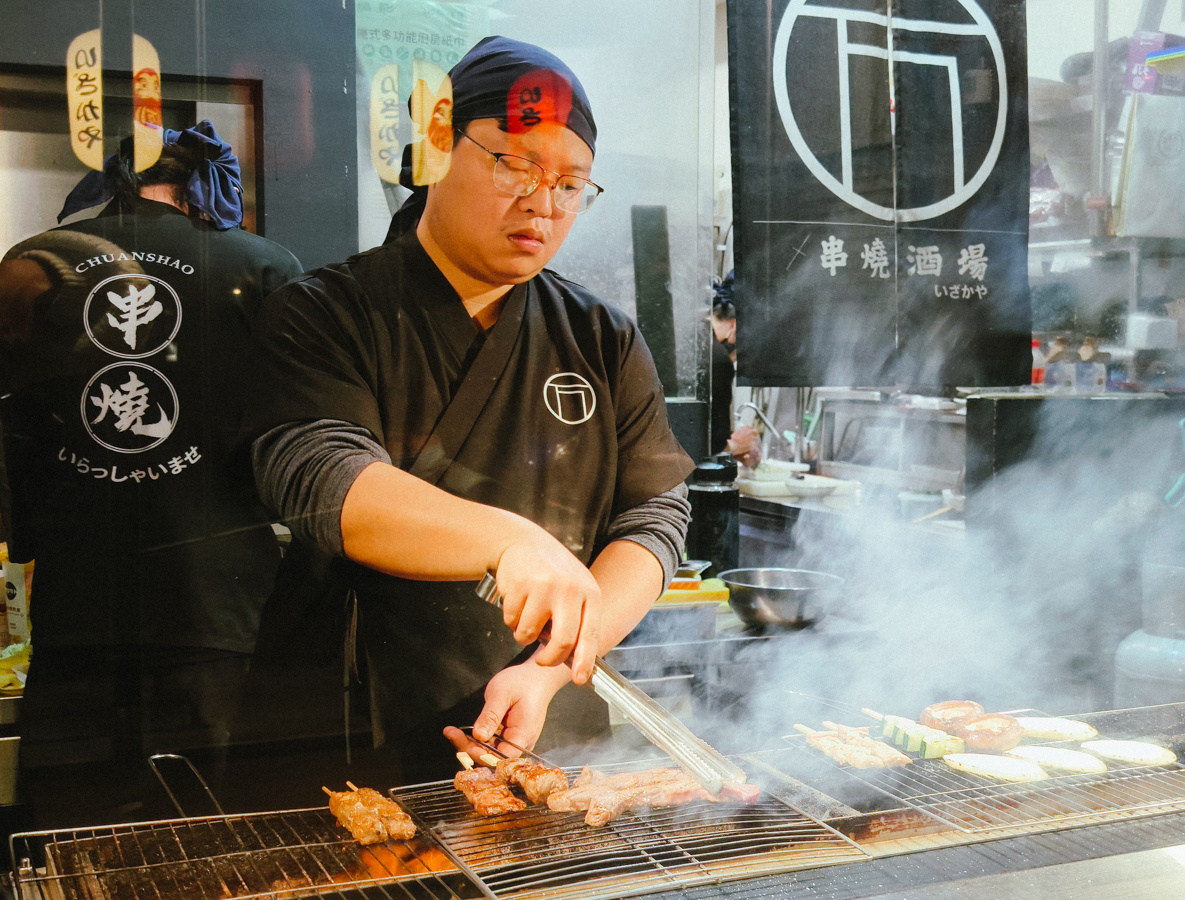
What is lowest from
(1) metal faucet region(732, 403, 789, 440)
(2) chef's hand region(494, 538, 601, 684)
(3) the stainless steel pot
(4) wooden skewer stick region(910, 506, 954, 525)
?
(3) the stainless steel pot

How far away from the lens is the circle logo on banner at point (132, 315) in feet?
7.34

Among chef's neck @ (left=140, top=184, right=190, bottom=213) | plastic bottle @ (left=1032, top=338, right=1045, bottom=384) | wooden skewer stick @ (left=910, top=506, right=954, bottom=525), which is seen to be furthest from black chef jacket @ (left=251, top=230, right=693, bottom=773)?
plastic bottle @ (left=1032, top=338, right=1045, bottom=384)

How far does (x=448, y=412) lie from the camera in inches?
93.7

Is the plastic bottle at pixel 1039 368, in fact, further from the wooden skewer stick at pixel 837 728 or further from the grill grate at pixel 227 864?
the grill grate at pixel 227 864

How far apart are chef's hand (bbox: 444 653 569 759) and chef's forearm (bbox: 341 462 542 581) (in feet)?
1.07

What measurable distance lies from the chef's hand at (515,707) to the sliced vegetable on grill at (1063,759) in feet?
3.44

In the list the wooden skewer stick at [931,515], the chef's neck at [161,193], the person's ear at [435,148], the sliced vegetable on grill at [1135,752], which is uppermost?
the person's ear at [435,148]

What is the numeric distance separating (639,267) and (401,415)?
0.80 meters

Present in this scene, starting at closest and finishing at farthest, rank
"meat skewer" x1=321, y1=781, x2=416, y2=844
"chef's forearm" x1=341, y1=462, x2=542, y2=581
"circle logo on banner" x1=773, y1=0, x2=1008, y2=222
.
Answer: "meat skewer" x1=321, y1=781, x2=416, y2=844 < "chef's forearm" x1=341, y1=462, x2=542, y2=581 < "circle logo on banner" x1=773, y1=0, x2=1008, y2=222

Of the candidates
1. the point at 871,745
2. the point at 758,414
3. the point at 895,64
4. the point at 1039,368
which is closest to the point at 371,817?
the point at 871,745

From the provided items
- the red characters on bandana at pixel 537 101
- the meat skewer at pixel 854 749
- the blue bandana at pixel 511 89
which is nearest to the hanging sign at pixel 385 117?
the blue bandana at pixel 511 89

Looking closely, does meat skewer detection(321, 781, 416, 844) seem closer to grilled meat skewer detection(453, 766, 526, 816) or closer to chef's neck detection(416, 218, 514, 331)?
grilled meat skewer detection(453, 766, 526, 816)

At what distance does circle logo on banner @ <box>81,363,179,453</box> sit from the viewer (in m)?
2.23

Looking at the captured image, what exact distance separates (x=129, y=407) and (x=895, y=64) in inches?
95.7
